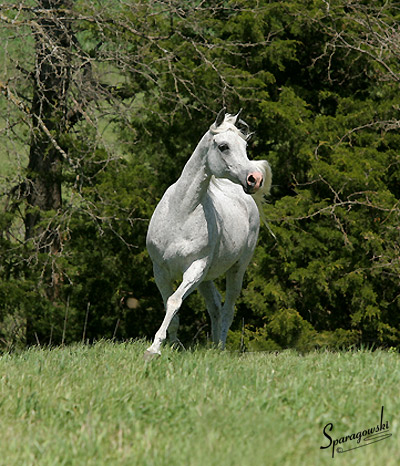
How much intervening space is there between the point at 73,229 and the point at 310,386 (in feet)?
24.8

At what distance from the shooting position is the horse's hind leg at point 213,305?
7391mm

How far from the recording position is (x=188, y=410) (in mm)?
4043

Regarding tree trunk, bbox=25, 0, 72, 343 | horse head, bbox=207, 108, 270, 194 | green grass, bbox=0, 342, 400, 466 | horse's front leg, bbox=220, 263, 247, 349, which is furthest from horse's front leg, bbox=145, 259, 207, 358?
tree trunk, bbox=25, 0, 72, 343

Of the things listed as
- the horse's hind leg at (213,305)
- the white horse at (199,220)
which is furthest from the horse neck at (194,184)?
the horse's hind leg at (213,305)

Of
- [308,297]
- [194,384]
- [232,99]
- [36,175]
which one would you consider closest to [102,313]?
[36,175]

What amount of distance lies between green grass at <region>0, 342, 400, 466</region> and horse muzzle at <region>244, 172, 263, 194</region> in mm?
1404

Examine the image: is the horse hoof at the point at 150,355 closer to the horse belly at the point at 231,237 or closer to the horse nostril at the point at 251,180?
the horse belly at the point at 231,237

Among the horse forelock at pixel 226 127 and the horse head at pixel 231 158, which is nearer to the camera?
the horse head at pixel 231 158

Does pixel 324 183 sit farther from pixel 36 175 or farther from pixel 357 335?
pixel 36 175

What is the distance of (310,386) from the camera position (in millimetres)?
4578

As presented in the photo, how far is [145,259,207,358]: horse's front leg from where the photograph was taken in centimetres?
568

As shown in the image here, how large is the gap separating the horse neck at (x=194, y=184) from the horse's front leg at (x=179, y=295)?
0.52m

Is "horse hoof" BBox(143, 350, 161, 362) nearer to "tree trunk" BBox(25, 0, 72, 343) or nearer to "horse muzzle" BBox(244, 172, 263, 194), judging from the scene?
"horse muzzle" BBox(244, 172, 263, 194)
